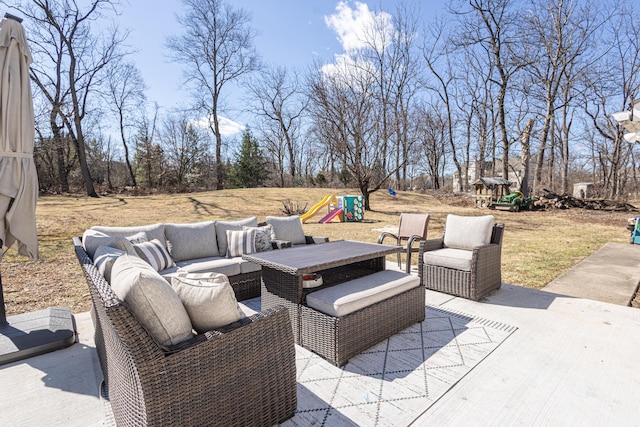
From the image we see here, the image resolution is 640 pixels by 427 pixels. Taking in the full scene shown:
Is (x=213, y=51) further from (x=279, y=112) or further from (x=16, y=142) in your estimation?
(x=16, y=142)

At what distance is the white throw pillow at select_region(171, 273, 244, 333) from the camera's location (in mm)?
1541

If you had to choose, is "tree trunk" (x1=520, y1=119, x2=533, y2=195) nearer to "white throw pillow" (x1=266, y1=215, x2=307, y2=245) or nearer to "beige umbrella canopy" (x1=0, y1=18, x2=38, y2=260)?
"white throw pillow" (x1=266, y1=215, x2=307, y2=245)

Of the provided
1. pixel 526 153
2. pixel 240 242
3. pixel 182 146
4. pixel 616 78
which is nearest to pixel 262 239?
pixel 240 242

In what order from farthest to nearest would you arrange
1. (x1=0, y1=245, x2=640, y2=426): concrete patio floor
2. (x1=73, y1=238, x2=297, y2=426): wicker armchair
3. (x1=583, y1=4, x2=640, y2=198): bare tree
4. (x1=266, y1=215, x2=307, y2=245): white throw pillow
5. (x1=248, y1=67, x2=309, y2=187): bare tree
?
(x1=248, y1=67, x2=309, y2=187): bare tree → (x1=583, y1=4, x2=640, y2=198): bare tree → (x1=266, y1=215, x2=307, y2=245): white throw pillow → (x1=0, y1=245, x2=640, y2=426): concrete patio floor → (x1=73, y1=238, x2=297, y2=426): wicker armchair

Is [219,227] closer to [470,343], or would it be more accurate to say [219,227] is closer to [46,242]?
[470,343]

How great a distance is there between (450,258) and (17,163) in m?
4.08

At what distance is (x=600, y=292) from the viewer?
3.67 m

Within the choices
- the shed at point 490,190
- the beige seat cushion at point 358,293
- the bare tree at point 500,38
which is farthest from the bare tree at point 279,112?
the beige seat cushion at point 358,293

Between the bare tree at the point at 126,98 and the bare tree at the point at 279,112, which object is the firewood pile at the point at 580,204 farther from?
the bare tree at the point at 126,98

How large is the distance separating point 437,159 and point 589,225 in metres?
18.2

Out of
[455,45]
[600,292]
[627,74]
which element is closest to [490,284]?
[600,292]

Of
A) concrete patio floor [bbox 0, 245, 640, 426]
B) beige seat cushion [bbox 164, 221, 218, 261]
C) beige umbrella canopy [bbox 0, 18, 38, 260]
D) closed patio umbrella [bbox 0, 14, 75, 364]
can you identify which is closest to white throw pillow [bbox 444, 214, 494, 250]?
concrete patio floor [bbox 0, 245, 640, 426]

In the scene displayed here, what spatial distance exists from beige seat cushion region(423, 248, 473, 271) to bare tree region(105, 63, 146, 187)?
68.6ft

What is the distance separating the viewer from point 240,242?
3.79 m
